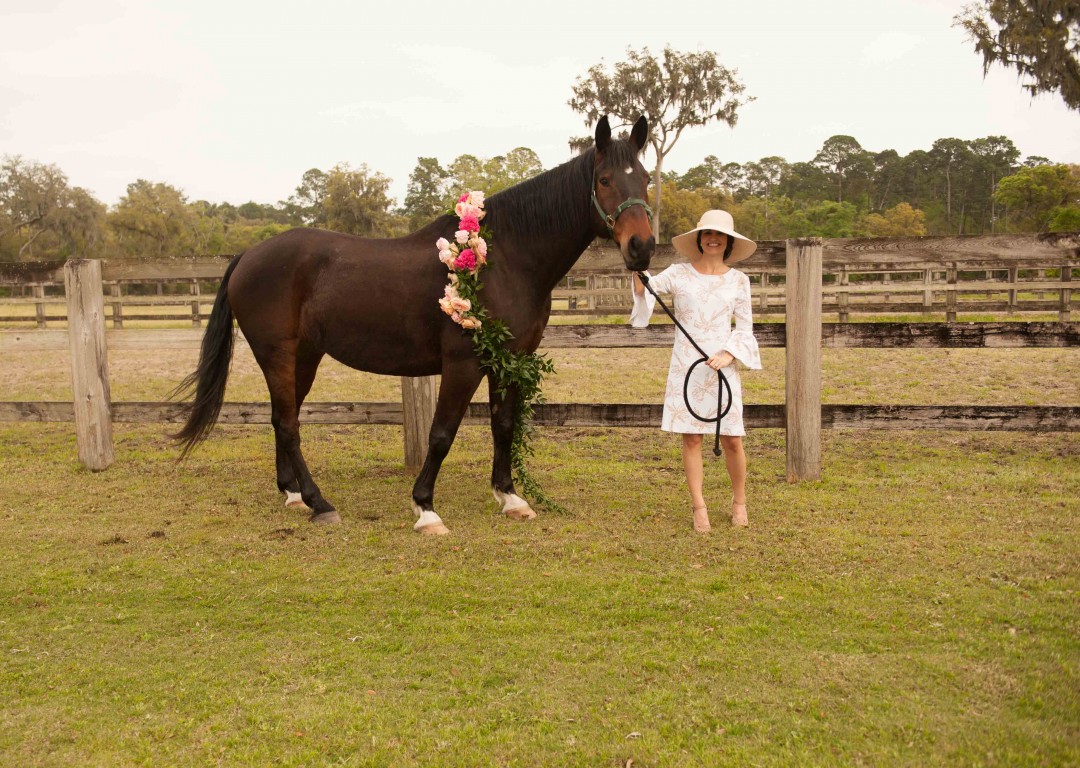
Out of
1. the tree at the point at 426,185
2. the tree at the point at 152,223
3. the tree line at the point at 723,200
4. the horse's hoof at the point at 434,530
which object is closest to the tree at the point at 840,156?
the tree line at the point at 723,200

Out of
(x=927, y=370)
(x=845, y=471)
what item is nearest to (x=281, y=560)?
(x=845, y=471)

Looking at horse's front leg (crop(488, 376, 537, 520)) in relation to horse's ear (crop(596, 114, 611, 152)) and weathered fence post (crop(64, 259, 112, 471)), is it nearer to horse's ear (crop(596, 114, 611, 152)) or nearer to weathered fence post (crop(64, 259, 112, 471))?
horse's ear (crop(596, 114, 611, 152))

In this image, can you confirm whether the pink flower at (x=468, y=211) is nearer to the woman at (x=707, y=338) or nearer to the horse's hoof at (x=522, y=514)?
the woman at (x=707, y=338)

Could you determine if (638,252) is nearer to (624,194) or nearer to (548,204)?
(624,194)

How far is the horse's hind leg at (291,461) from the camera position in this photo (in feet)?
17.2

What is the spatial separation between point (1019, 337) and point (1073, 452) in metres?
1.29

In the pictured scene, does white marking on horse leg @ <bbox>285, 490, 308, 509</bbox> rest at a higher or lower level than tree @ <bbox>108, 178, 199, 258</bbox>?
lower

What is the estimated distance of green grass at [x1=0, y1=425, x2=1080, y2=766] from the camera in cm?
239

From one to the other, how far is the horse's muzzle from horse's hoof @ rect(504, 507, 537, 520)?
65.8 inches

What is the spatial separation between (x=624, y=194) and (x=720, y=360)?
1.08 meters

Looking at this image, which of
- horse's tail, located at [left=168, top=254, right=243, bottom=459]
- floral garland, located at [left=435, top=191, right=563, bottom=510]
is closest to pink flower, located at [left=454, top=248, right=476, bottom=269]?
floral garland, located at [left=435, top=191, right=563, bottom=510]

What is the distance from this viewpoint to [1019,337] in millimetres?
5406

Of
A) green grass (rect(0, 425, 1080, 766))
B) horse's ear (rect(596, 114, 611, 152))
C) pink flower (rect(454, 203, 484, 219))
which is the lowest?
green grass (rect(0, 425, 1080, 766))

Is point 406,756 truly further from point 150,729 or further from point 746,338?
point 746,338
